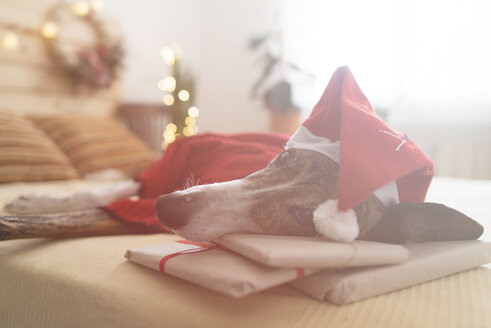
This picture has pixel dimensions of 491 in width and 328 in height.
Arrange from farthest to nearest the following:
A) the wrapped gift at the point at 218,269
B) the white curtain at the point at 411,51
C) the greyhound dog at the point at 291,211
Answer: the white curtain at the point at 411,51, the greyhound dog at the point at 291,211, the wrapped gift at the point at 218,269

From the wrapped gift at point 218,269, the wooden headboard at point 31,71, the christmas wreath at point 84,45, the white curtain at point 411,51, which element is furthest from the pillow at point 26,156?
the white curtain at point 411,51

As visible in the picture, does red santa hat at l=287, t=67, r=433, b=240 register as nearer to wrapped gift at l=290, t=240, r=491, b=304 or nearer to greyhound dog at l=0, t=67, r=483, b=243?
greyhound dog at l=0, t=67, r=483, b=243

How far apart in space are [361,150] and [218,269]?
0.32 metres

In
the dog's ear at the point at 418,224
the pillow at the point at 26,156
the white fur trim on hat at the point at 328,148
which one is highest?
the white fur trim on hat at the point at 328,148

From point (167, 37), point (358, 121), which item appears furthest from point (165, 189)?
point (167, 37)

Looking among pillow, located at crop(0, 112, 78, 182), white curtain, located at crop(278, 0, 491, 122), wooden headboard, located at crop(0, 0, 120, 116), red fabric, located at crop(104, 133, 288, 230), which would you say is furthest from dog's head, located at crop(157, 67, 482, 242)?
white curtain, located at crop(278, 0, 491, 122)

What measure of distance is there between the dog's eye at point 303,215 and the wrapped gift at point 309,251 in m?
0.04

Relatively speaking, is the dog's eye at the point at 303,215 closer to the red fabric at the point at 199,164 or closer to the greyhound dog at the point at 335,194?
the greyhound dog at the point at 335,194

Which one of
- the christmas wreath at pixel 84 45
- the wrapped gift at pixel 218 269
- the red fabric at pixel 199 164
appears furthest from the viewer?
the christmas wreath at pixel 84 45

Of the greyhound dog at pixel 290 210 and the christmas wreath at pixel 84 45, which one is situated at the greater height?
the christmas wreath at pixel 84 45

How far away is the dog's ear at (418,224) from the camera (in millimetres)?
757

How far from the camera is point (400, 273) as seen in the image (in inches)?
26.9

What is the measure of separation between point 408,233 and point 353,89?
0.33 m

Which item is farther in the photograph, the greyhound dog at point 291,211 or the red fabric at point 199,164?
the red fabric at point 199,164
